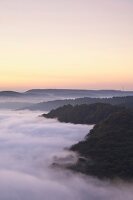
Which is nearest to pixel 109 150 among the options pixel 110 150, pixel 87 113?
pixel 110 150

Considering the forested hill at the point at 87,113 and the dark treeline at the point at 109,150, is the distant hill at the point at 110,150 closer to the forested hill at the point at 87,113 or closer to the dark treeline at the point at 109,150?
the dark treeline at the point at 109,150

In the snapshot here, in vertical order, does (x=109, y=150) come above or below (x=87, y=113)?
below

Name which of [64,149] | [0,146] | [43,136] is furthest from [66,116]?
[64,149]

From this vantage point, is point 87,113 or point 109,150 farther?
point 87,113

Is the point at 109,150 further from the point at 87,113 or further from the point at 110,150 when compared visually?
the point at 87,113

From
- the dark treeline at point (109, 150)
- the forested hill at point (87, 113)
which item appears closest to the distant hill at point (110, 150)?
the dark treeline at point (109, 150)
